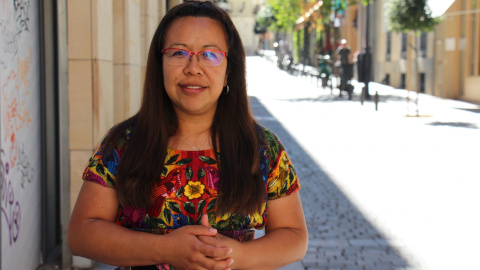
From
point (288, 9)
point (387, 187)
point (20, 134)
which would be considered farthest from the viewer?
point (288, 9)

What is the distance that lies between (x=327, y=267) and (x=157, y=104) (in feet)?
11.4

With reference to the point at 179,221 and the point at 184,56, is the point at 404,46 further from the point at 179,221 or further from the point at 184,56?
the point at 179,221

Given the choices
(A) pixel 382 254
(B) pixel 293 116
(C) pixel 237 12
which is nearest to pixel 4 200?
(A) pixel 382 254

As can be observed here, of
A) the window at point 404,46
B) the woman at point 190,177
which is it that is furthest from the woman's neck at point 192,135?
the window at point 404,46

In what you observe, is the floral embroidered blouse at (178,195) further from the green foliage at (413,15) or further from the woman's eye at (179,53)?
the green foliage at (413,15)

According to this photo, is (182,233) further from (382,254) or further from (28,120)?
(382,254)

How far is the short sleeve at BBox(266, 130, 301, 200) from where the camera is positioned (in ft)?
7.50

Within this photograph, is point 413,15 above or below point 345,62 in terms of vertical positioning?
above

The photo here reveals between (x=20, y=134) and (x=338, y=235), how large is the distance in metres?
3.15

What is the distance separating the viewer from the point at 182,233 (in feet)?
6.75

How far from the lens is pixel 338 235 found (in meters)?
6.52

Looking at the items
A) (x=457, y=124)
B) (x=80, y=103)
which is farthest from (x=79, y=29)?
(x=457, y=124)

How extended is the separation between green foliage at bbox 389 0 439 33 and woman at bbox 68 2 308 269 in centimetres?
2021

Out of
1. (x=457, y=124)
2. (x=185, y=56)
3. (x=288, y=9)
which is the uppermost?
(x=288, y=9)
